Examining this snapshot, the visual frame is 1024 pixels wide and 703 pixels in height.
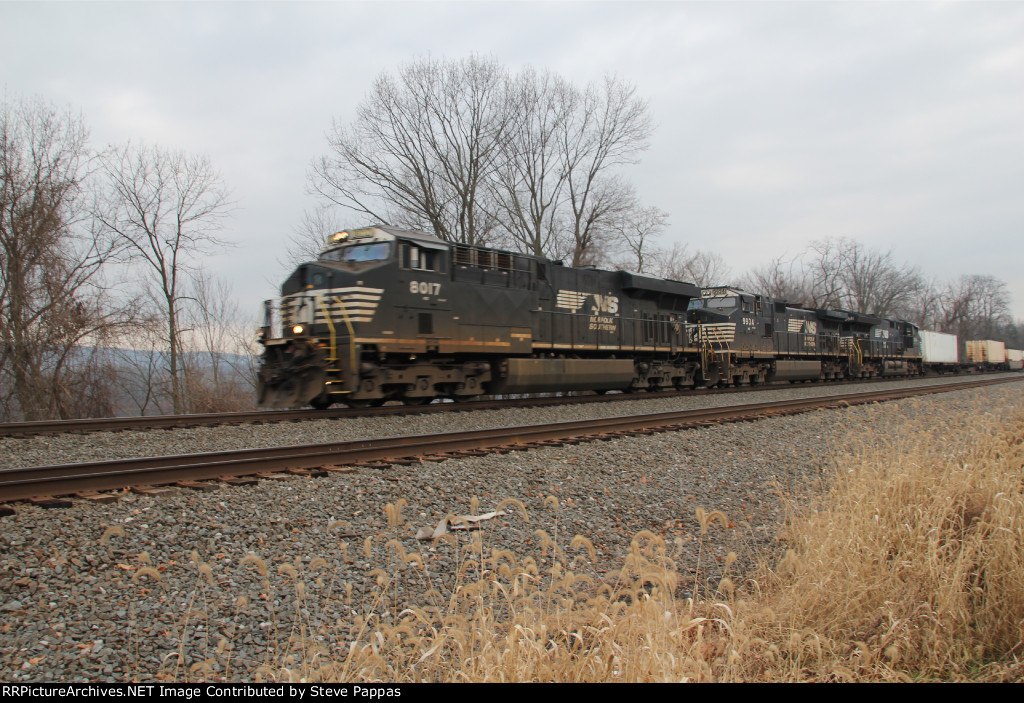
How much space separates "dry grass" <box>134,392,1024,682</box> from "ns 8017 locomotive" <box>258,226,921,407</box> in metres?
7.44

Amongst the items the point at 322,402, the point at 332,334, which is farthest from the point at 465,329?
the point at 322,402

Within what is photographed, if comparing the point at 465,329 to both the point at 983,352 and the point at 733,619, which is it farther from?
the point at 983,352

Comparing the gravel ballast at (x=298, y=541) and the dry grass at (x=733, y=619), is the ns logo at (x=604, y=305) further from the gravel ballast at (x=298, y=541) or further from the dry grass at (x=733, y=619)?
the dry grass at (x=733, y=619)

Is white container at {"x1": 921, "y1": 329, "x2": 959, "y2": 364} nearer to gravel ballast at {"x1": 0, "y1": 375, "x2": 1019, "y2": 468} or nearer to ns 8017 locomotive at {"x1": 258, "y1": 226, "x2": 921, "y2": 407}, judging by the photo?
ns 8017 locomotive at {"x1": 258, "y1": 226, "x2": 921, "y2": 407}

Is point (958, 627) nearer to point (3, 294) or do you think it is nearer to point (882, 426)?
point (882, 426)

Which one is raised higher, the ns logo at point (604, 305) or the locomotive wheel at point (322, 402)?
the ns logo at point (604, 305)

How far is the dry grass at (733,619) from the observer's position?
254 centimetres

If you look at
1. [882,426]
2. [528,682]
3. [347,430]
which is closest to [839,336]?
[882,426]

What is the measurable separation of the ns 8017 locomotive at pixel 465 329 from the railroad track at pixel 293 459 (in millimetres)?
3919

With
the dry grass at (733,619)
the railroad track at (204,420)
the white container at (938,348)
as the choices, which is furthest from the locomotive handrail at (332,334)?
the white container at (938,348)

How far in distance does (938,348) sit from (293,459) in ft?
154

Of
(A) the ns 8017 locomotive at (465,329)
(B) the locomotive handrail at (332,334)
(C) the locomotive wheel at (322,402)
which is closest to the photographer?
(B) the locomotive handrail at (332,334)

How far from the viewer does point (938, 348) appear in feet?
134
